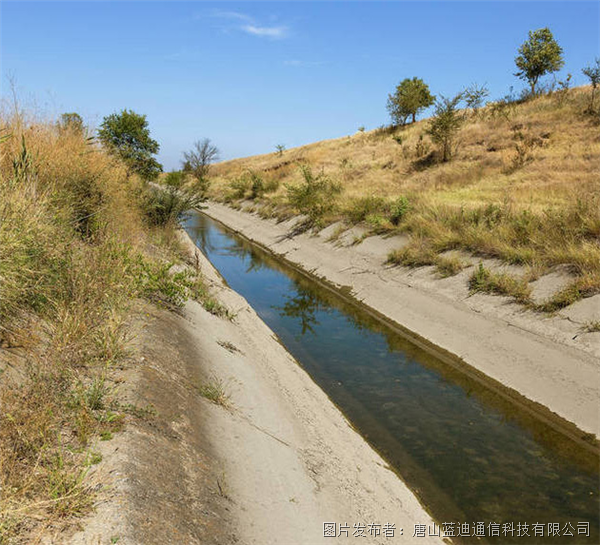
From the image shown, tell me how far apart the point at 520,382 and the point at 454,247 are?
6456 mm

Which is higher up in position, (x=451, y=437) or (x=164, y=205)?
(x=164, y=205)

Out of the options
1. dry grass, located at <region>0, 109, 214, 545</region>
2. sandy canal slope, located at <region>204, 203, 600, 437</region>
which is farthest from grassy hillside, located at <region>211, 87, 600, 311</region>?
dry grass, located at <region>0, 109, 214, 545</region>

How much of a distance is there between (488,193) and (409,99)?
3313cm

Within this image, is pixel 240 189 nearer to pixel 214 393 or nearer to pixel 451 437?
pixel 451 437

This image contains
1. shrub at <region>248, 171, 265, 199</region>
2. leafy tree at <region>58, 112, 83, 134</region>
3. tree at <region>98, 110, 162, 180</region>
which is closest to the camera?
leafy tree at <region>58, 112, 83, 134</region>

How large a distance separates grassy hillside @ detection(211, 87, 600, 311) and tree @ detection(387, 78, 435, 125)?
247 inches

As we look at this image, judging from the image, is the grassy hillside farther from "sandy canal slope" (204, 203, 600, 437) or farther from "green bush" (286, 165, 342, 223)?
"sandy canal slope" (204, 203, 600, 437)

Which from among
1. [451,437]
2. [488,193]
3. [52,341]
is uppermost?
[488,193]

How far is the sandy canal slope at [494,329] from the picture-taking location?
767cm

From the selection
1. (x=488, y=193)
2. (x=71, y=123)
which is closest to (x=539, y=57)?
(x=488, y=193)

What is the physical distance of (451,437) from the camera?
6902mm

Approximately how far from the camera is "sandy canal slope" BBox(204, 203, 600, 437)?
7672 millimetres

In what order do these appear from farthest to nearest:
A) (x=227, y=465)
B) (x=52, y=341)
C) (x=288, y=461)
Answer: (x=288, y=461) < (x=52, y=341) < (x=227, y=465)

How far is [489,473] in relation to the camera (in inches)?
238
